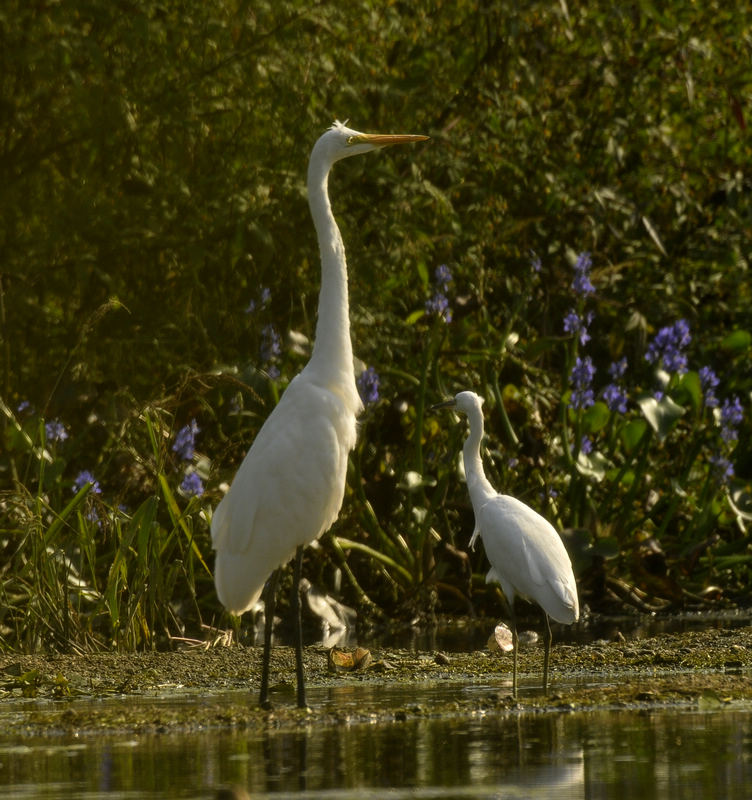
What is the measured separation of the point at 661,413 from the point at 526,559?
3.46 metres

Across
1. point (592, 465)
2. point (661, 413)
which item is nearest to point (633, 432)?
point (661, 413)

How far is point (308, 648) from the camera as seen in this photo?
8.20 m

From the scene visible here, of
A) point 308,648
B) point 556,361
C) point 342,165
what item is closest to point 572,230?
point 556,361

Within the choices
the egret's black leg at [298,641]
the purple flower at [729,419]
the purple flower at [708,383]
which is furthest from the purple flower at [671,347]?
the egret's black leg at [298,641]

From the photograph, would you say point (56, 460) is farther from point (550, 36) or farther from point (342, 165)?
point (550, 36)

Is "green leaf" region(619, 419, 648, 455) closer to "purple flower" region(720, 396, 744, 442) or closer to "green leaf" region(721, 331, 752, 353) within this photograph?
"purple flower" region(720, 396, 744, 442)

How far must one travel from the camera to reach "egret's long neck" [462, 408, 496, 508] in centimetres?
750

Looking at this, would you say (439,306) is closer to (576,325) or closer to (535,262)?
(576,325)

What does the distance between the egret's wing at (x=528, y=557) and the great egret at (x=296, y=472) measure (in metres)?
0.87

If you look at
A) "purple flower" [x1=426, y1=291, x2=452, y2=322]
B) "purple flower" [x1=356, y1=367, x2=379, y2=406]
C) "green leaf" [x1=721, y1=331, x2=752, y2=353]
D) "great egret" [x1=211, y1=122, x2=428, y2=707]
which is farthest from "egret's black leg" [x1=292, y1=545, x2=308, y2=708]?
"green leaf" [x1=721, y1=331, x2=752, y2=353]

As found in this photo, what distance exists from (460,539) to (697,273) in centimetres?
387

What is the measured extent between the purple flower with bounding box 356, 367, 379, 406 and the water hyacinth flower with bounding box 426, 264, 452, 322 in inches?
26.1

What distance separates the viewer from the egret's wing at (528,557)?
6492 millimetres

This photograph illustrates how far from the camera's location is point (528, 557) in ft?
21.9
